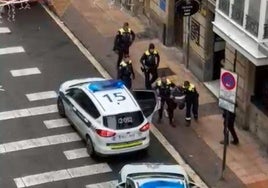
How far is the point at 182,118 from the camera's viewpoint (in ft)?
83.1

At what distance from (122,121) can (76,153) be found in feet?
6.13

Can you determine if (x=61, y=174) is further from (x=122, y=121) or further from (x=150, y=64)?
(x=150, y=64)

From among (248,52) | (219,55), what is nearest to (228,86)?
(248,52)

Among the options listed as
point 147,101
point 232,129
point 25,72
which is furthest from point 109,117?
point 25,72

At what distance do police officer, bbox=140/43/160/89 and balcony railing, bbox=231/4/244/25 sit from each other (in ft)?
12.1

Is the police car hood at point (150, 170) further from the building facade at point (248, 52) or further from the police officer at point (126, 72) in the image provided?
the police officer at point (126, 72)

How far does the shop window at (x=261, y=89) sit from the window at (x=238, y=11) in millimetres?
1643

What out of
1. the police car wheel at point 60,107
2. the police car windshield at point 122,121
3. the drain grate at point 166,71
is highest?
the police car windshield at point 122,121

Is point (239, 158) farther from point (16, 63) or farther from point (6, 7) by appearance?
point (6, 7)

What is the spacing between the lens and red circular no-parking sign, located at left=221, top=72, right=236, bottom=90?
2067 cm

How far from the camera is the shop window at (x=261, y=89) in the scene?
78.0 ft

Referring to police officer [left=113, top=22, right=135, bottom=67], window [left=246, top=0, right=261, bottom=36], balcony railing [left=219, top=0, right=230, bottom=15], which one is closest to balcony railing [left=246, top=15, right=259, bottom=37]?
window [left=246, top=0, right=261, bottom=36]

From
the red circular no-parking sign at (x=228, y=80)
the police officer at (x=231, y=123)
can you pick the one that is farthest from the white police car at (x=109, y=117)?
the red circular no-parking sign at (x=228, y=80)

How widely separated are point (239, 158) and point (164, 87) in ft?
10.2
